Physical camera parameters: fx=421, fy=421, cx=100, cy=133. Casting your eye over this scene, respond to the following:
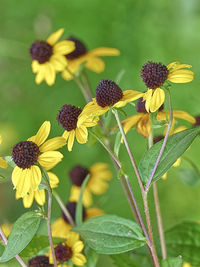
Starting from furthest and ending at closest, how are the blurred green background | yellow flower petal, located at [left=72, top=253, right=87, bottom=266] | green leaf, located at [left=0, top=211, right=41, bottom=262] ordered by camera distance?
the blurred green background → yellow flower petal, located at [left=72, top=253, right=87, bottom=266] → green leaf, located at [left=0, top=211, right=41, bottom=262]

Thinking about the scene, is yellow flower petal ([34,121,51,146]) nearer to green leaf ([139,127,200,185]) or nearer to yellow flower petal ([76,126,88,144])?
yellow flower petal ([76,126,88,144])

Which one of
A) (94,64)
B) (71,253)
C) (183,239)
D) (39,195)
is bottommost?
(183,239)

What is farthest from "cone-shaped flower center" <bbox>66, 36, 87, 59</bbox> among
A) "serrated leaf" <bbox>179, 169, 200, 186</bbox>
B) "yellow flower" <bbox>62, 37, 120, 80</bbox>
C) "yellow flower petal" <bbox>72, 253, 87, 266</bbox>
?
"yellow flower petal" <bbox>72, 253, 87, 266</bbox>

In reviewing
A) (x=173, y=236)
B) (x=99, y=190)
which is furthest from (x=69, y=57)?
(x=173, y=236)

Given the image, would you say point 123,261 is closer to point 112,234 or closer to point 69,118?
point 112,234

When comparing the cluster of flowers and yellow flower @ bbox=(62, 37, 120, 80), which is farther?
yellow flower @ bbox=(62, 37, 120, 80)

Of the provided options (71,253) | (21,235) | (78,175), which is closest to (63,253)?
(71,253)

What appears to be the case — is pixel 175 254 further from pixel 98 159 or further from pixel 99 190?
pixel 98 159

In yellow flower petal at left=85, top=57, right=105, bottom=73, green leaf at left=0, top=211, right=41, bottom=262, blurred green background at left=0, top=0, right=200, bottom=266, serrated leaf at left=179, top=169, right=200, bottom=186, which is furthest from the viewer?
blurred green background at left=0, top=0, right=200, bottom=266
